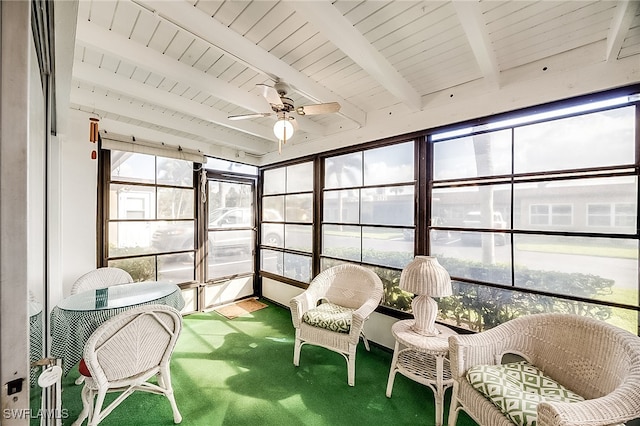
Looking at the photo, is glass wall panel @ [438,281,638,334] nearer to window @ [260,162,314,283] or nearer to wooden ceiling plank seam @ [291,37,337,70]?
window @ [260,162,314,283]

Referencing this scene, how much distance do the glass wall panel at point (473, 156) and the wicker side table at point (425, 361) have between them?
1.38m

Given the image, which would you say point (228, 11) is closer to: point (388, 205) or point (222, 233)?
point (388, 205)

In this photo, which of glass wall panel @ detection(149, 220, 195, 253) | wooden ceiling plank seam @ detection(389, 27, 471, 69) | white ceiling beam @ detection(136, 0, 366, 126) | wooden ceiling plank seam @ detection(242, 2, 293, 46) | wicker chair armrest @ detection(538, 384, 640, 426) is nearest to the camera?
wicker chair armrest @ detection(538, 384, 640, 426)

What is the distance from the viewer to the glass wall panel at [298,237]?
3.74 m

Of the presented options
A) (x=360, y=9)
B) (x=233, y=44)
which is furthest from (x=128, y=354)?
(x=360, y=9)

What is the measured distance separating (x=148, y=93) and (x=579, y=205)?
139 inches

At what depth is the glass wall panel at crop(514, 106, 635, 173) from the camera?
1677mm

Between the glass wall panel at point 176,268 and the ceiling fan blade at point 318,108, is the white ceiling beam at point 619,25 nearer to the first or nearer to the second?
the ceiling fan blade at point 318,108

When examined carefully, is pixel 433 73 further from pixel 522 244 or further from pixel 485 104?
pixel 522 244

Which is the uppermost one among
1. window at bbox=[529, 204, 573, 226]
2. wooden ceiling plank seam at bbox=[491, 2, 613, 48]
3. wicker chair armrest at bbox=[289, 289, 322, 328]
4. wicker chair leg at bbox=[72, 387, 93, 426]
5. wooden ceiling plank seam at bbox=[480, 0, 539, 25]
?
wooden ceiling plank seam at bbox=[480, 0, 539, 25]

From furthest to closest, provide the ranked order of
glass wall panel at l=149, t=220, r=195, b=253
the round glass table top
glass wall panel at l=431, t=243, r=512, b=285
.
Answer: glass wall panel at l=149, t=220, r=195, b=253
glass wall panel at l=431, t=243, r=512, b=285
the round glass table top

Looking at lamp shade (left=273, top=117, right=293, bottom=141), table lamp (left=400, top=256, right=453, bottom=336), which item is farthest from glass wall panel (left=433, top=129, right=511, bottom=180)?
lamp shade (left=273, top=117, right=293, bottom=141)

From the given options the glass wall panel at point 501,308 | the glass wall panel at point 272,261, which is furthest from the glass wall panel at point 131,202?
the glass wall panel at point 501,308

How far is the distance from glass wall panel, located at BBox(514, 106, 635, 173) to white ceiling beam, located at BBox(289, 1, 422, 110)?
108cm
